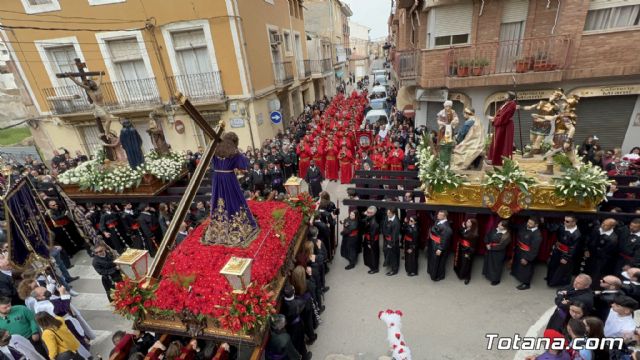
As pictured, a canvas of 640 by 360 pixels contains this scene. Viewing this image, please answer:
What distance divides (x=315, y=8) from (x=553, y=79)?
32.2 metres

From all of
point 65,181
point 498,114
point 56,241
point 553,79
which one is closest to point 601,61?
point 553,79

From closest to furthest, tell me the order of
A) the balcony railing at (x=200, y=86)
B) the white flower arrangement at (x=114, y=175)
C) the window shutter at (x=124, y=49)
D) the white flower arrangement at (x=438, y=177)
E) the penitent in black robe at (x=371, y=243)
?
1. the white flower arrangement at (x=438, y=177)
2. the penitent in black robe at (x=371, y=243)
3. the white flower arrangement at (x=114, y=175)
4. the window shutter at (x=124, y=49)
5. the balcony railing at (x=200, y=86)

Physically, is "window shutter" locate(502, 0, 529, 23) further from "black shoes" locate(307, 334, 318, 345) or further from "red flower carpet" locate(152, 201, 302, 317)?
"black shoes" locate(307, 334, 318, 345)

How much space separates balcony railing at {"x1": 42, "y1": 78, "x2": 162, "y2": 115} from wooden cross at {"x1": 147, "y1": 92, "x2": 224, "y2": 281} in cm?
1109

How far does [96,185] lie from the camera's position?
9188mm

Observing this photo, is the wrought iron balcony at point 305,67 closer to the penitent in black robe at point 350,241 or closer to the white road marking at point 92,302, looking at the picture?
the penitent in black robe at point 350,241

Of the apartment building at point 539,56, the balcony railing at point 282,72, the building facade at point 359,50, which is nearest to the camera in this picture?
the apartment building at point 539,56

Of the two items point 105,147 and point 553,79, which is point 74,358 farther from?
point 553,79

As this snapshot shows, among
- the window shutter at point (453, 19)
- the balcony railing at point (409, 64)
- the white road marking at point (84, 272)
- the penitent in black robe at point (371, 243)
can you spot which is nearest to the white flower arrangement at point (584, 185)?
the penitent in black robe at point (371, 243)

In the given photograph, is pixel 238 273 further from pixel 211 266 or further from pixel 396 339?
pixel 396 339

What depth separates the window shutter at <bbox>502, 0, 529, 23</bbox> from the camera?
36.4 ft

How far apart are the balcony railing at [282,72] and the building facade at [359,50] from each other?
42.1 m

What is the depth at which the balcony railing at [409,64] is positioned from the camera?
1334 centimetres

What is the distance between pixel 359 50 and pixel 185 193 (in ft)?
255
